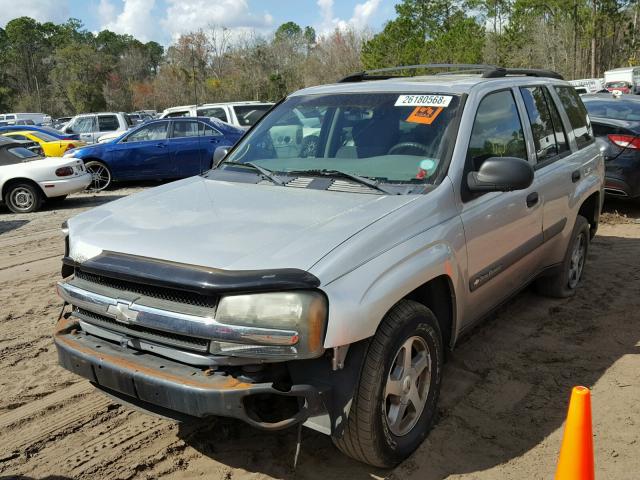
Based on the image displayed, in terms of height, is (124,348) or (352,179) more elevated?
(352,179)

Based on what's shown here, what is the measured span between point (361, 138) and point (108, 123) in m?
18.6

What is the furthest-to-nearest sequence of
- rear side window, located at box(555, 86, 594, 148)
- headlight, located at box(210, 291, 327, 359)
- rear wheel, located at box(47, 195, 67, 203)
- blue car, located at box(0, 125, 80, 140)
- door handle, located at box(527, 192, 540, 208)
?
blue car, located at box(0, 125, 80, 140) → rear wheel, located at box(47, 195, 67, 203) → rear side window, located at box(555, 86, 594, 148) → door handle, located at box(527, 192, 540, 208) → headlight, located at box(210, 291, 327, 359)

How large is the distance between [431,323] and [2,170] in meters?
10.6

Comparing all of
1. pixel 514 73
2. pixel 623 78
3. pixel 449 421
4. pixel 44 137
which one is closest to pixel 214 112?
pixel 44 137

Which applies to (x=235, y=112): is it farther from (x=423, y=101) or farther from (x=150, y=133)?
(x=423, y=101)

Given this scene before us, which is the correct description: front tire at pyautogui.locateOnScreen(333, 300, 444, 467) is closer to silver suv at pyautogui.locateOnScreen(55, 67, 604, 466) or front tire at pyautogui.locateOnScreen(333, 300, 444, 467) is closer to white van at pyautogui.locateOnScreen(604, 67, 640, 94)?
silver suv at pyautogui.locateOnScreen(55, 67, 604, 466)

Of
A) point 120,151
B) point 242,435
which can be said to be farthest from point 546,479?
point 120,151

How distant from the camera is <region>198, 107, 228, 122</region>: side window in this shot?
16203 mm

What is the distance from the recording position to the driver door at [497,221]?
3598mm

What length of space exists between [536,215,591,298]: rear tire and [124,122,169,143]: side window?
33.5 feet

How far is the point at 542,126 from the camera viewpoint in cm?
468

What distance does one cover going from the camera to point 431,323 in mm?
3088

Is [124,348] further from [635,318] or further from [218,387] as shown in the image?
[635,318]

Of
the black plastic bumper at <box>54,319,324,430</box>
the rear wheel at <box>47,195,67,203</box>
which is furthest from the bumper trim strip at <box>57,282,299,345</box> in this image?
the rear wheel at <box>47,195,67,203</box>
